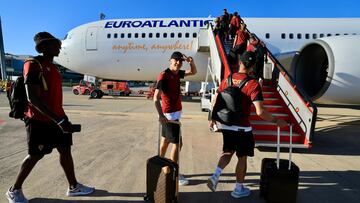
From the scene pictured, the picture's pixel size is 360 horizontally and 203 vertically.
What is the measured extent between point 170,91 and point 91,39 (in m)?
11.4

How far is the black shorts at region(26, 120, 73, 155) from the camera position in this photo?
3.23 meters

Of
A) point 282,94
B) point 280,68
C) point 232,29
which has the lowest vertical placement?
point 282,94

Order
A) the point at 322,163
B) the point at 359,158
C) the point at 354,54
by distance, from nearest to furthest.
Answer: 1. the point at 322,163
2. the point at 359,158
3. the point at 354,54

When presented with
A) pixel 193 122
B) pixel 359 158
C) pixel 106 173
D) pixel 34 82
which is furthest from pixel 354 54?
pixel 34 82

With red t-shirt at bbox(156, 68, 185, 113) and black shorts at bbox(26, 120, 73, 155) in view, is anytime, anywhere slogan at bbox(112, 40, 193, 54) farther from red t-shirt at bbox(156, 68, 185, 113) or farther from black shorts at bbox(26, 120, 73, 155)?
black shorts at bbox(26, 120, 73, 155)

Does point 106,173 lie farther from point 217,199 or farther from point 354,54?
point 354,54

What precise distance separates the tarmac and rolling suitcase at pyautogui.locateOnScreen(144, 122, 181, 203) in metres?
0.35

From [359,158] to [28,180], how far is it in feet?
17.9

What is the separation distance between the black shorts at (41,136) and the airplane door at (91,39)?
11437 millimetres

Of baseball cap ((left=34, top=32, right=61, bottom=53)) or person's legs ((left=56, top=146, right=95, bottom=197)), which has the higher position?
baseball cap ((left=34, top=32, right=61, bottom=53))

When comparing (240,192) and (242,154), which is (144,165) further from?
(242,154)

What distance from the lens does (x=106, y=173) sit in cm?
436

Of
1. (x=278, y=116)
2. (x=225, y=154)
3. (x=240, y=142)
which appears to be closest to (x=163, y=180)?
(x=225, y=154)

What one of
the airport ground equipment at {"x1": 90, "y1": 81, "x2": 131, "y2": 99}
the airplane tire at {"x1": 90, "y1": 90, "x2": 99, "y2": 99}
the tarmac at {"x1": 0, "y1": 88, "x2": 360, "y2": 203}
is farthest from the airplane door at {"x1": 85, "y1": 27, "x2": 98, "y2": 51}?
the tarmac at {"x1": 0, "y1": 88, "x2": 360, "y2": 203}
